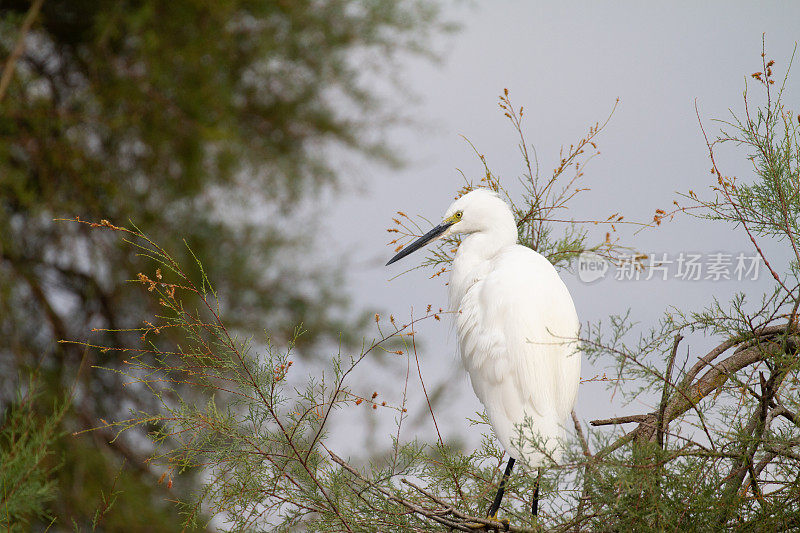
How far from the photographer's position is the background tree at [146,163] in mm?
2311

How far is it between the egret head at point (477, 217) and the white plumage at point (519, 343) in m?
0.05

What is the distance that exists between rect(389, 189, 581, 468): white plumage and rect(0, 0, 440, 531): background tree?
4.73ft

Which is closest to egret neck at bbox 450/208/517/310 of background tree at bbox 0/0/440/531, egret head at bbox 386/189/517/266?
egret head at bbox 386/189/517/266

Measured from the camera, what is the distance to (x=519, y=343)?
1087 millimetres

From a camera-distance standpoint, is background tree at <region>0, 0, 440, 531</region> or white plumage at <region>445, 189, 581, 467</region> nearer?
white plumage at <region>445, 189, 581, 467</region>

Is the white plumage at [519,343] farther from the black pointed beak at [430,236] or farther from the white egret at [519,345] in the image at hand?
the black pointed beak at [430,236]

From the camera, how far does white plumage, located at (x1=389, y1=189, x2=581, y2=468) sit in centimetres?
107

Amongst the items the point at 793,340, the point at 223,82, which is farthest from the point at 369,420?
the point at 223,82

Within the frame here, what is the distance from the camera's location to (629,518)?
76cm

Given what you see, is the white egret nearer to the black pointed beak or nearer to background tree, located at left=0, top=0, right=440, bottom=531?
the black pointed beak

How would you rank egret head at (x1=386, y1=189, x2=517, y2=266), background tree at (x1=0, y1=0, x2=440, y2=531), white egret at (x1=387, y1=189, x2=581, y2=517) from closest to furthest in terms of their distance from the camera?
white egret at (x1=387, y1=189, x2=581, y2=517)
egret head at (x1=386, y1=189, x2=517, y2=266)
background tree at (x1=0, y1=0, x2=440, y2=531)

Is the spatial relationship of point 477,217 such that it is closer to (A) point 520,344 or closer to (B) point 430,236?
(B) point 430,236

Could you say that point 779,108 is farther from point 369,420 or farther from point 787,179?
point 369,420

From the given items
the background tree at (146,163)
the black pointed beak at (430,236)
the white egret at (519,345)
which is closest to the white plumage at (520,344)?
the white egret at (519,345)
